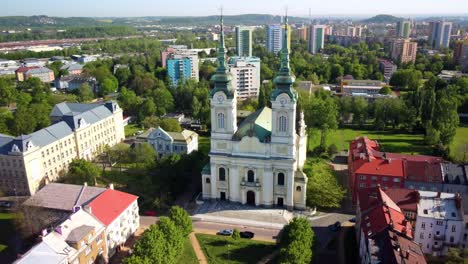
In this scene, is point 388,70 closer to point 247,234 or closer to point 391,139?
point 391,139

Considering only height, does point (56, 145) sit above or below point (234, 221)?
above

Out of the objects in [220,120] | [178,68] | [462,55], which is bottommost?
[178,68]

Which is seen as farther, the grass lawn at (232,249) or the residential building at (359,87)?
the residential building at (359,87)

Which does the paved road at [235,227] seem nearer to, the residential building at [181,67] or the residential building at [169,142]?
the residential building at [169,142]

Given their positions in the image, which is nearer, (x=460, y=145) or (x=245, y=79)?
(x=460, y=145)

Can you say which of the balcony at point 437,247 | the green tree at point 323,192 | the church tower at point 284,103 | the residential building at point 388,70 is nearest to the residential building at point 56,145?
the church tower at point 284,103

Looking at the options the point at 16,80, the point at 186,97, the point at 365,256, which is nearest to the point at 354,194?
the point at 365,256

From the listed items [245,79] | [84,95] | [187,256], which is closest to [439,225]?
[187,256]
